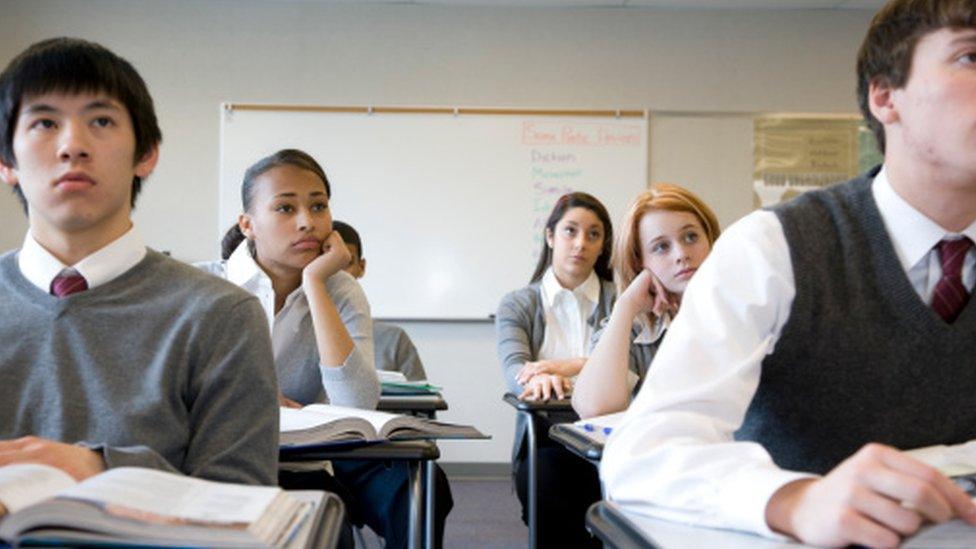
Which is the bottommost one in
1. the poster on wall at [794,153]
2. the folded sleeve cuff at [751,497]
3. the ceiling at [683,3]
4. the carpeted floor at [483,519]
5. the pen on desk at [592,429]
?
the carpeted floor at [483,519]

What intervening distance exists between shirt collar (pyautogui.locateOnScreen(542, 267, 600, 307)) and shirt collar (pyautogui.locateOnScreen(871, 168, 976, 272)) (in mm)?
2383

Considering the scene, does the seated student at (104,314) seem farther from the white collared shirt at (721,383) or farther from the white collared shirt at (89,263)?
the white collared shirt at (721,383)

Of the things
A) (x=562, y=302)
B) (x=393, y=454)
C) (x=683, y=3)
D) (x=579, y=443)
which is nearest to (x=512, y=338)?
(x=562, y=302)

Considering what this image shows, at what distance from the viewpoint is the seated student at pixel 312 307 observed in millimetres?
2451

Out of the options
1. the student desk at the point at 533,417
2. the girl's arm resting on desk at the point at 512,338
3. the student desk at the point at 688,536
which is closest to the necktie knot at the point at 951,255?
the student desk at the point at 688,536

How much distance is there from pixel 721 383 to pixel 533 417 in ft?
5.62

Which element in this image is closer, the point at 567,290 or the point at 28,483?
the point at 28,483

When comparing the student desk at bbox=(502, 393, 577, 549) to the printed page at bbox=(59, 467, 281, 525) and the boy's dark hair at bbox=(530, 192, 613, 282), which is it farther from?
the printed page at bbox=(59, 467, 281, 525)

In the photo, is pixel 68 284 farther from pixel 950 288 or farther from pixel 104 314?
pixel 950 288

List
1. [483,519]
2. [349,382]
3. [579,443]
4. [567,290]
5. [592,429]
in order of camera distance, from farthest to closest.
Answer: [483,519]
[567,290]
[349,382]
[592,429]
[579,443]

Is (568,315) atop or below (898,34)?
below

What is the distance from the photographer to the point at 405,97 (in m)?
5.36

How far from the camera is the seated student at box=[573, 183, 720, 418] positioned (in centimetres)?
253

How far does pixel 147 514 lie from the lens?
33.4 inches
